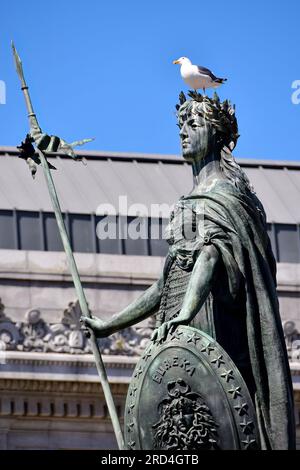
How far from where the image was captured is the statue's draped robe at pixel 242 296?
20312mm

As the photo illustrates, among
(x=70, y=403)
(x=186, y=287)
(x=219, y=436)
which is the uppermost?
(x=70, y=403)

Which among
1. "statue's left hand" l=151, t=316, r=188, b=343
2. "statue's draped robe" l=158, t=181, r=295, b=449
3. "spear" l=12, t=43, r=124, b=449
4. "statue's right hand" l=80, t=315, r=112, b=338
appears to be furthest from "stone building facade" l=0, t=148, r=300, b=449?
"statue's left hand" l=151, t=316, r=188, b=343

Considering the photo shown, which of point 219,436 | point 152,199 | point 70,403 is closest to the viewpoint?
point 219,436

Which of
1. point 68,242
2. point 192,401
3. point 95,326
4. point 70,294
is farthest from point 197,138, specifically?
point 70,294

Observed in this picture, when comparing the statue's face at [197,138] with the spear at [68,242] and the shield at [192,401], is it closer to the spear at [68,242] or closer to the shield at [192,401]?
the spear at [68,242]

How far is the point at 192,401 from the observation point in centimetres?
2012

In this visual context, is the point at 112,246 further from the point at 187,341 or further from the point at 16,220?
the point at 187,341

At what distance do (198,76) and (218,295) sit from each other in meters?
12.6

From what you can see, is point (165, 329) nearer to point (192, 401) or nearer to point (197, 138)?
point (192, 401)

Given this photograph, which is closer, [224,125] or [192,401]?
[192,401]

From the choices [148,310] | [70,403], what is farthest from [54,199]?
[70,403]

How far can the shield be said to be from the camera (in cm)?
2002

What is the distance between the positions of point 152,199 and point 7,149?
381cm

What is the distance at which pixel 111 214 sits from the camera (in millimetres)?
64938
